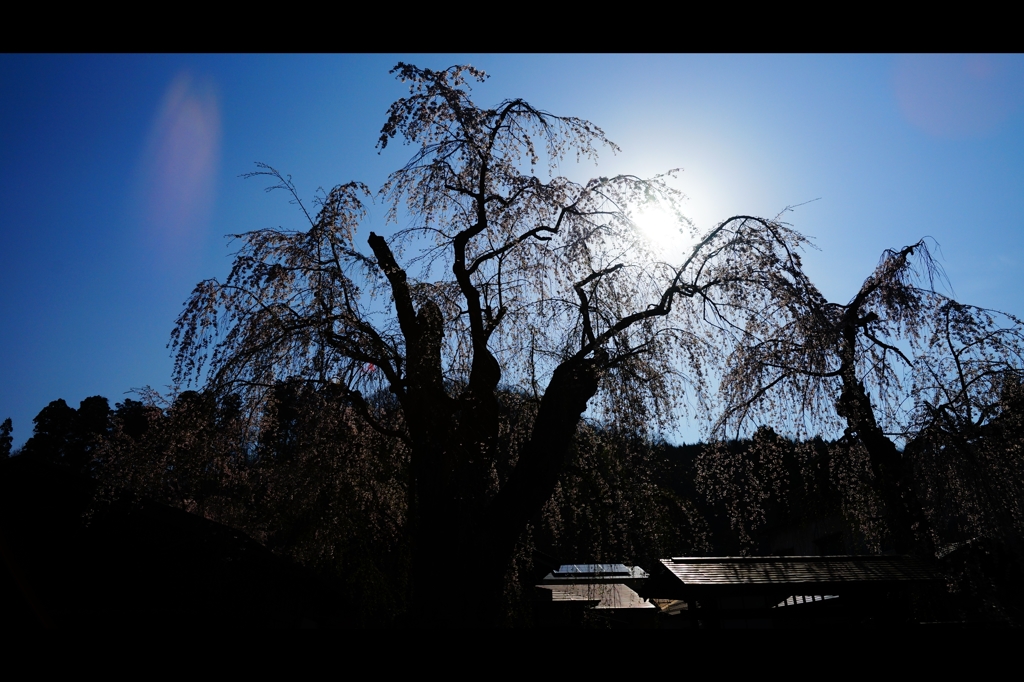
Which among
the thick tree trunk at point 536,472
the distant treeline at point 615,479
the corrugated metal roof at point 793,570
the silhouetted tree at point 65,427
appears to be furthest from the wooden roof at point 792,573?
the silhouetted tree at point 65,427

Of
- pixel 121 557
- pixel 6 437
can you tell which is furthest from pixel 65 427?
pixel 121 557

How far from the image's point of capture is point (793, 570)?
259 inches

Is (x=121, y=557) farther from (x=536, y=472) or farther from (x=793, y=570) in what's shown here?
(x=793, y=570)

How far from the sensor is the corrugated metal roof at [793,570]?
20.4 ft

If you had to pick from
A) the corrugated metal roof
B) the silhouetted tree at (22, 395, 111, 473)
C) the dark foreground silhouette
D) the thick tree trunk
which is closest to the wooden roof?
the corrugated metal roof

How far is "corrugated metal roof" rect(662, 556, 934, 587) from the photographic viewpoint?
6.23 m

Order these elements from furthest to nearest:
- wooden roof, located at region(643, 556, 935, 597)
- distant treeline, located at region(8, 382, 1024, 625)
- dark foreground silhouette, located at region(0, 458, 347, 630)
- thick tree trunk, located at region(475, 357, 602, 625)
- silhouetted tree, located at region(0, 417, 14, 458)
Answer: silhouetted tree, located at region(0, 417, 14, 458) → wooden roof, located at region(643, 556, 935, 597) → dark foreground silhouette, located at region(0, 458, 347, 630) → thick tree trunk, located at region(475, 357, 602, 625) → distant treeline, located at region(8, 382, 1024, 625)

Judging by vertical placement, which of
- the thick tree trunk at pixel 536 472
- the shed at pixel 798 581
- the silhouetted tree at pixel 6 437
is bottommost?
the shed at pixel 798 581

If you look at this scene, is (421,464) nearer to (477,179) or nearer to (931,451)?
(477,179)

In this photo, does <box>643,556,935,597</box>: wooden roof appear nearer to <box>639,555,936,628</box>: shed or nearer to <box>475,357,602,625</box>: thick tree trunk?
<box>639,555,936,628</box>: shed

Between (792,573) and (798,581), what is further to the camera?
(792,573)

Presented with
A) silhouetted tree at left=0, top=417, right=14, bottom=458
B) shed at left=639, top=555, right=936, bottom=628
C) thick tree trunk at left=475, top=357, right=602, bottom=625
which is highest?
silhouetted tree at left=0, top=417, right=14, bottom=458

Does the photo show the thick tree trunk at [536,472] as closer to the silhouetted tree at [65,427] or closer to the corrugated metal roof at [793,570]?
the corrugated metal roof at [793,570]
